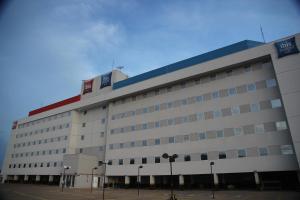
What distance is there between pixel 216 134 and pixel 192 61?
1627 centimetres

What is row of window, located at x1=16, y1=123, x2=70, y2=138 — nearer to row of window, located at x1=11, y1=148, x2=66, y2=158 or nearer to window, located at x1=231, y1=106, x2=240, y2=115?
row of window, located at x1=11, y1=148, x2=66, y2=158

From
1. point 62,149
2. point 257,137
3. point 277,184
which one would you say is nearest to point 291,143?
point 257,137

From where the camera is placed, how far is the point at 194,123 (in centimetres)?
4269

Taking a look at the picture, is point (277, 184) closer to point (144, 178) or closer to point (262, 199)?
point (262, 199)

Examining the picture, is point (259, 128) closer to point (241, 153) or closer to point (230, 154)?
point (241, 153)

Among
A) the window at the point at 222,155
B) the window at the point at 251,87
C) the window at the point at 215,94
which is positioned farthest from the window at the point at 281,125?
the window at the point at 215,94

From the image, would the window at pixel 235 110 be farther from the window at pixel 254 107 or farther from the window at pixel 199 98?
the window at pixel 199 98

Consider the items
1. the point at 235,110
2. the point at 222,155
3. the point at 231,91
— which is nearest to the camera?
the point at 222,155

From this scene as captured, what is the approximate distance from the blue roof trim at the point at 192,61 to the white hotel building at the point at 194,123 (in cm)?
21

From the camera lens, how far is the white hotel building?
34.7m

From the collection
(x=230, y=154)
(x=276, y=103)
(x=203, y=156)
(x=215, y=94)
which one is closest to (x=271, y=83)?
(x=276, y=103)

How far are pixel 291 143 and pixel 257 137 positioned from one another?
4.60 m

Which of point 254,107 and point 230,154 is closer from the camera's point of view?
point 254,107

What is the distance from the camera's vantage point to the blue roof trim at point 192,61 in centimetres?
4222
